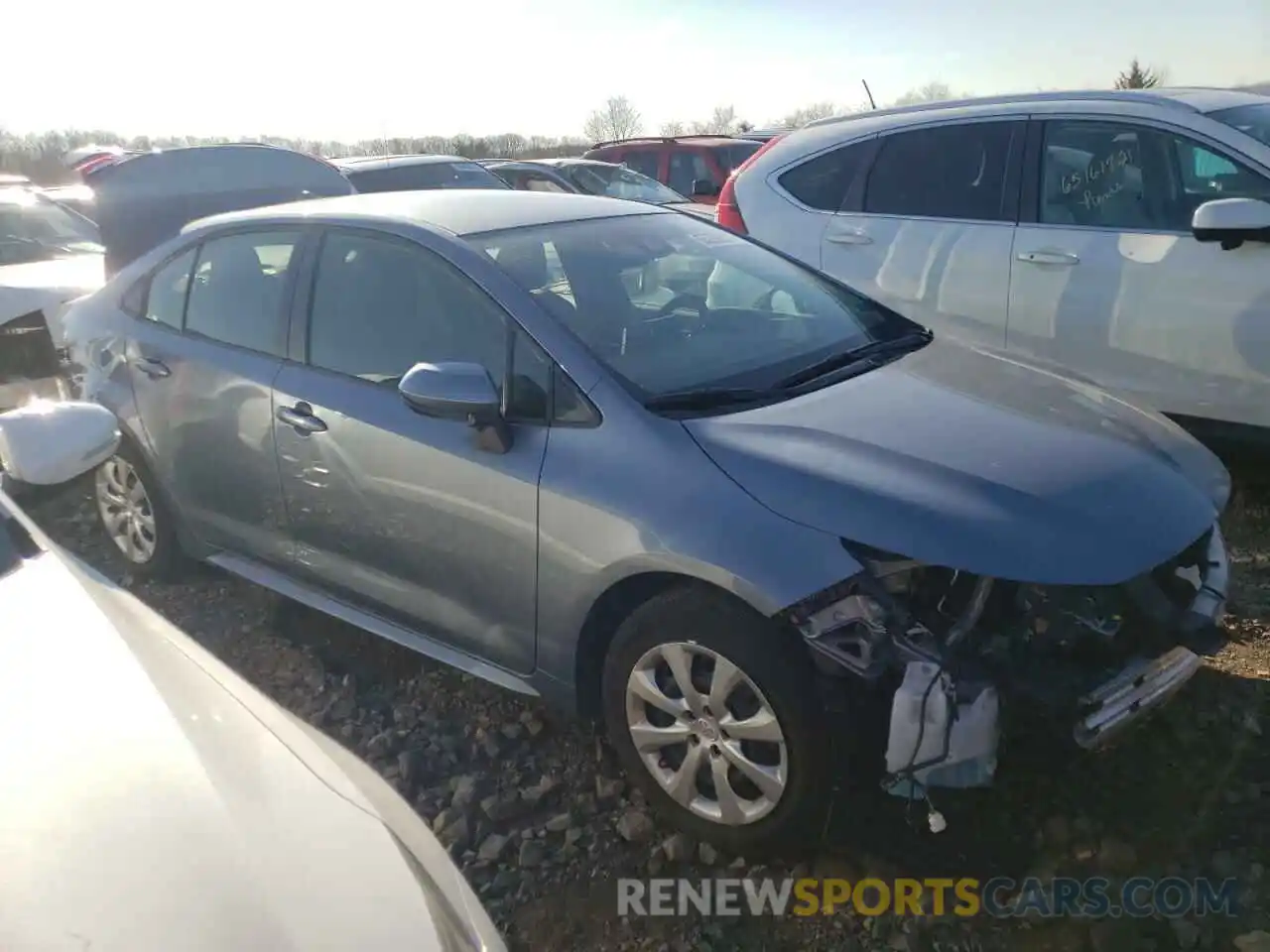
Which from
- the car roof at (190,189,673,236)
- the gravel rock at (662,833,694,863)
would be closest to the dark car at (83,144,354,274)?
the car roof at (190,189,673,236)

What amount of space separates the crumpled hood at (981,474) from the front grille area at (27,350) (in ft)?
15.3

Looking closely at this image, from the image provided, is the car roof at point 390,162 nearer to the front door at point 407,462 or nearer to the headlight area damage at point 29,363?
the headlight area damage at point 29,363

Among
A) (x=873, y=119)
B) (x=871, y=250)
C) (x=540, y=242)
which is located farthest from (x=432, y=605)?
(x=873, y=119)

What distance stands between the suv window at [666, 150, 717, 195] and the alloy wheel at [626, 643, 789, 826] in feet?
34.9

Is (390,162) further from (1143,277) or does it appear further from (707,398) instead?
(707,398)

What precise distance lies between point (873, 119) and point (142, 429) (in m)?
3.86

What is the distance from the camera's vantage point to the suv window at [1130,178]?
14.8 feet

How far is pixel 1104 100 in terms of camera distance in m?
4.74

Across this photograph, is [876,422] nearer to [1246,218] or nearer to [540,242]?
[540,242]

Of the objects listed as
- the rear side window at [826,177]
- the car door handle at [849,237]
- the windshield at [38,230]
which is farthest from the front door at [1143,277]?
the windshield at [38,230]

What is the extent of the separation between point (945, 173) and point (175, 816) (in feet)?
15.3

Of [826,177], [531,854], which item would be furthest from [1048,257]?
[531,854]

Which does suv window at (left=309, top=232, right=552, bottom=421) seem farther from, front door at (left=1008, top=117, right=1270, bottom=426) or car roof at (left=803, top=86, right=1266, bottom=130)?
car roof at (left=803, top=86, right=1266, bottom=130)

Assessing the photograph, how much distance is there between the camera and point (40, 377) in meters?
5.85
